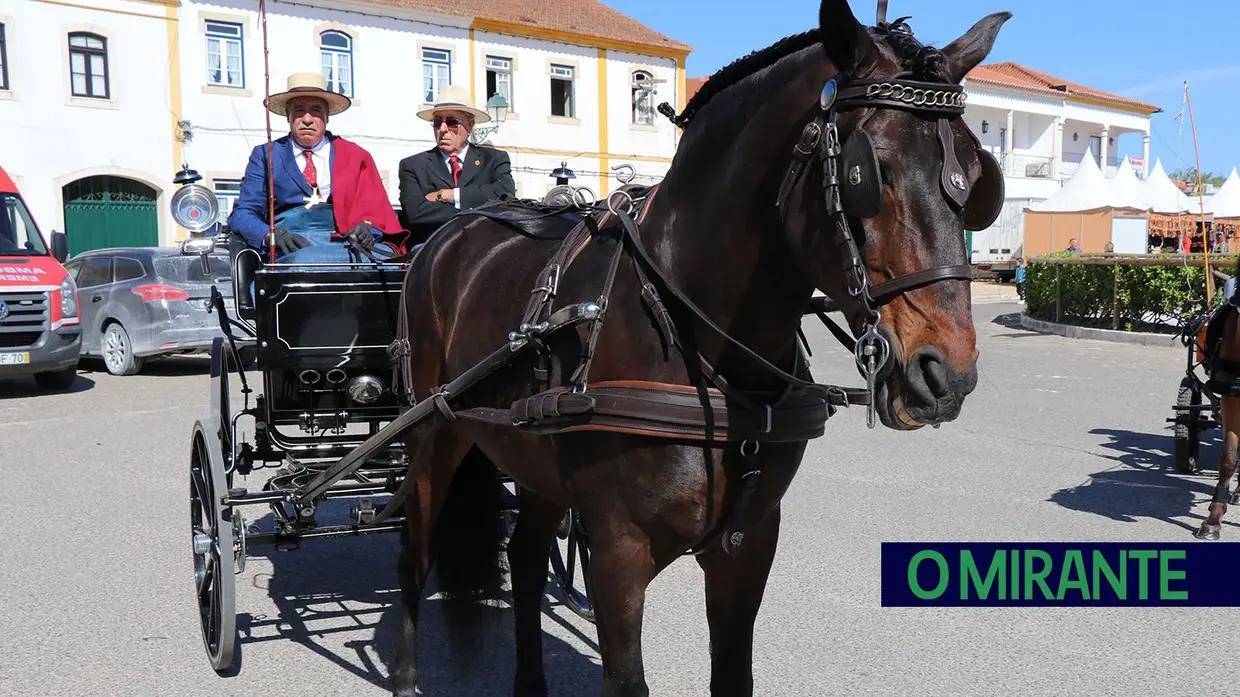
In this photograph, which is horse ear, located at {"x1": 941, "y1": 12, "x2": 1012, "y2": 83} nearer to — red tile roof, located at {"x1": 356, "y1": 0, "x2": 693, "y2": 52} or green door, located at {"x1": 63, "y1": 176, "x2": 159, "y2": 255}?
green door, located at {"x1": 63, "y1": 176, "x2": 159, "y2": 255}

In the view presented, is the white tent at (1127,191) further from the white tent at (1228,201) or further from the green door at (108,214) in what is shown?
the green door at (108,214)

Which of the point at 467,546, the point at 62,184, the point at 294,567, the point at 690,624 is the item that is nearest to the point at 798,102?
the point at 467,546

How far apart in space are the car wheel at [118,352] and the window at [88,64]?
1149cm

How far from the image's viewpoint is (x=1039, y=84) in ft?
168

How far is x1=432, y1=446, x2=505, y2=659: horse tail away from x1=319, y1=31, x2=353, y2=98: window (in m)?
24.7

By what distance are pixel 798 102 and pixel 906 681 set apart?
8.53 feet

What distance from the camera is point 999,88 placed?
45719 mm

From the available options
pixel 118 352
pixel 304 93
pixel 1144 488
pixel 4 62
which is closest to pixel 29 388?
pixel 118 352

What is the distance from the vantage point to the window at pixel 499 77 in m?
30.5

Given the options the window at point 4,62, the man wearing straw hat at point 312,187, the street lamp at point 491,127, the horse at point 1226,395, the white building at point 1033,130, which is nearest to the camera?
the man wearing straw hat at point 312,187

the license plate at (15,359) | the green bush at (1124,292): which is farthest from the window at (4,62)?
the green bush at (1124,292)

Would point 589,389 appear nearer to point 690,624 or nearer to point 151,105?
point 690,624

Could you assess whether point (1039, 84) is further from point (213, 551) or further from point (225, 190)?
point (213, 551)

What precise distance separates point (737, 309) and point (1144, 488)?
236 inches
